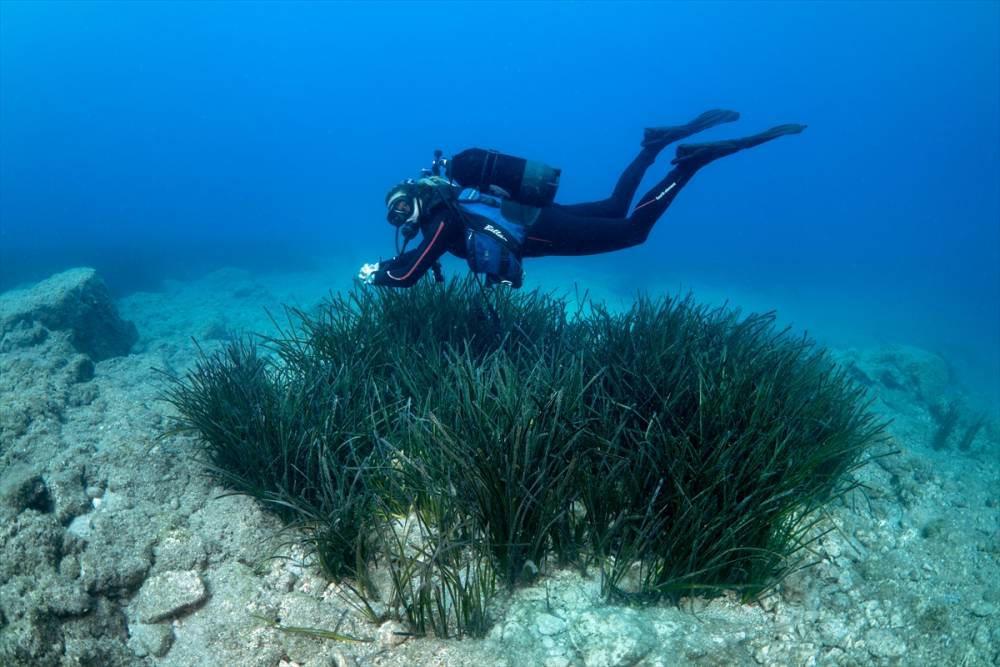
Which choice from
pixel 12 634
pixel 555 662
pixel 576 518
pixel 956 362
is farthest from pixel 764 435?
pixel 956 362

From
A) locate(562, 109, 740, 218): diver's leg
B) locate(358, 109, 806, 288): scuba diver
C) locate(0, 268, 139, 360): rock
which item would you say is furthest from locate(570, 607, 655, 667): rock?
locate(0, 268, 139, 360): rock

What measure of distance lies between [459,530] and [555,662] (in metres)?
0.74

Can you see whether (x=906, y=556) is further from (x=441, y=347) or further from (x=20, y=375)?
(x=20, y=375)

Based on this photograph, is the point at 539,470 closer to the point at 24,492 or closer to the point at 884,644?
the point at 884,644

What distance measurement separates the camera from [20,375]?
5.32 m

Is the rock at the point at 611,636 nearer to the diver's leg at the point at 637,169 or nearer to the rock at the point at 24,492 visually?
the rock at the point at 24,492

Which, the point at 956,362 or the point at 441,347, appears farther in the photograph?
the point at 956,362

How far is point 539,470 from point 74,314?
29.9 feet

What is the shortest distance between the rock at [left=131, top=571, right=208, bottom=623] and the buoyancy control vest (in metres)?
3.49

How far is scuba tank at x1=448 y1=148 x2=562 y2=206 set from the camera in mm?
5324

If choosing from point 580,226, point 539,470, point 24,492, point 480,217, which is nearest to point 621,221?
point 580,226

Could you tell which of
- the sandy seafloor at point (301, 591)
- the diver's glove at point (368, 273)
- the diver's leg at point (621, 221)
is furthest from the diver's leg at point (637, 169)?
the sandy seafloor at point (301, 591)

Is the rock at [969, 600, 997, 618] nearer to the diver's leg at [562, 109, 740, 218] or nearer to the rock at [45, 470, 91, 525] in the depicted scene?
the diver's leg at [562, 109, 740, 218]

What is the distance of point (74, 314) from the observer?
27.2 feet
